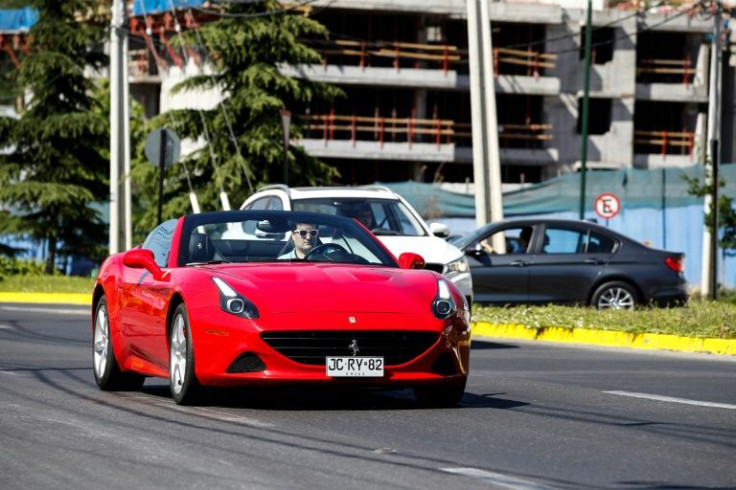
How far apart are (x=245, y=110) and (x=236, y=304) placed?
34757mm

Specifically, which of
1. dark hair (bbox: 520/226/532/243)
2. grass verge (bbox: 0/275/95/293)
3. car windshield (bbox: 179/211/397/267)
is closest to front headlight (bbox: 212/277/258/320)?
car windshield (bbox: 179/211/397/267)

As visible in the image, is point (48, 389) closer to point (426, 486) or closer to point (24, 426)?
point (24, 426)

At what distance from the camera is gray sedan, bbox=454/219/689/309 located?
25.7m

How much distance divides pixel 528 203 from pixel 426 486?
133ft

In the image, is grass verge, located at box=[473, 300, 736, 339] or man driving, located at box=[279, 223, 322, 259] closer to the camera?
man driving, located at box=[279, 223, 322, 259]

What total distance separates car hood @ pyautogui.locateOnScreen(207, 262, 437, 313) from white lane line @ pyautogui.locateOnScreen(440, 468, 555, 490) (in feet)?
10.3

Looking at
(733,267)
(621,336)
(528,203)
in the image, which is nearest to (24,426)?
(621,336)

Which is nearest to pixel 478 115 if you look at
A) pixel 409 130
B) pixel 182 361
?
pixel 182 361

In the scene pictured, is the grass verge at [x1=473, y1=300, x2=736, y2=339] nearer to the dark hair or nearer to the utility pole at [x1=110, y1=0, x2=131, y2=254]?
the dark hair

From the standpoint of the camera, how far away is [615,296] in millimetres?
25719

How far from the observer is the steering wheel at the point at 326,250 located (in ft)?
41.1

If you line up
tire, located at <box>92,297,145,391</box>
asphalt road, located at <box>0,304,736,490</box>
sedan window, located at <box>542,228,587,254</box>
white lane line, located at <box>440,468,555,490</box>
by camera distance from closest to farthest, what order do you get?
white lane line, located at <box>440,468,555,490</box> < asphalt road, located at <box>0,304,736,490</box> < tire, located at <box>92,297,145,391</box> < sedan window, located at <box>542,228,587,254</box>

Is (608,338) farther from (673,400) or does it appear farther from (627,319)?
(673,400)

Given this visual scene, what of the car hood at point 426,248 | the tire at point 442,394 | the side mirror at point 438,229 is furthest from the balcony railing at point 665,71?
the tire at point 442,394
